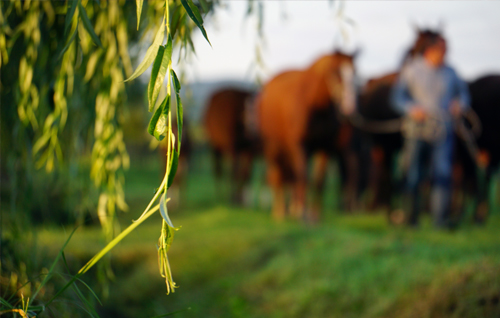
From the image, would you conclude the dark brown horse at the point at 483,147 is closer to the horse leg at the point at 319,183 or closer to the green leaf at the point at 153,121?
the horse leg at the point at 319,183

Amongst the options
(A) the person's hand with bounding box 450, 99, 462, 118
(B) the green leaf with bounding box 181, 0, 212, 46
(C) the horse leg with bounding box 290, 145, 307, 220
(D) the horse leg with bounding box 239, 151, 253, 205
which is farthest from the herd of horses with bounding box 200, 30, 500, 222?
(B) the green leaf with bounding box 181, 0, 212, 46

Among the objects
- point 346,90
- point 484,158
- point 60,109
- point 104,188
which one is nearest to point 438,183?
point 484,158

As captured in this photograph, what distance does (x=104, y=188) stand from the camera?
6.40 ft

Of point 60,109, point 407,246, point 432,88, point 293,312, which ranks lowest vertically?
point 293,312

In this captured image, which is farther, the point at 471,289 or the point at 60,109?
the point at 471,289

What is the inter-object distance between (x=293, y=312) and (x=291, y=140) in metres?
2.51

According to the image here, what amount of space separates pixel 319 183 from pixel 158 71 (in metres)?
4.33

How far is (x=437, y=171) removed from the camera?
3.85 m

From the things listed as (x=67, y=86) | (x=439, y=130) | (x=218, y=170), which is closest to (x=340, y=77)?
(x=439, y=130)

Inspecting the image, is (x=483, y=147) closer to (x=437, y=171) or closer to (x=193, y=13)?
(x=437, y=171)

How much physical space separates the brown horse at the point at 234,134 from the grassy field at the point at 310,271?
1914 millimetres

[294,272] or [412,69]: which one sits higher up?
[412,69]

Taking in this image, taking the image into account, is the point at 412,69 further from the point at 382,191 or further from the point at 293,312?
the point at 293,312

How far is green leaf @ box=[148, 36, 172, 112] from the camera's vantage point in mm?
926
